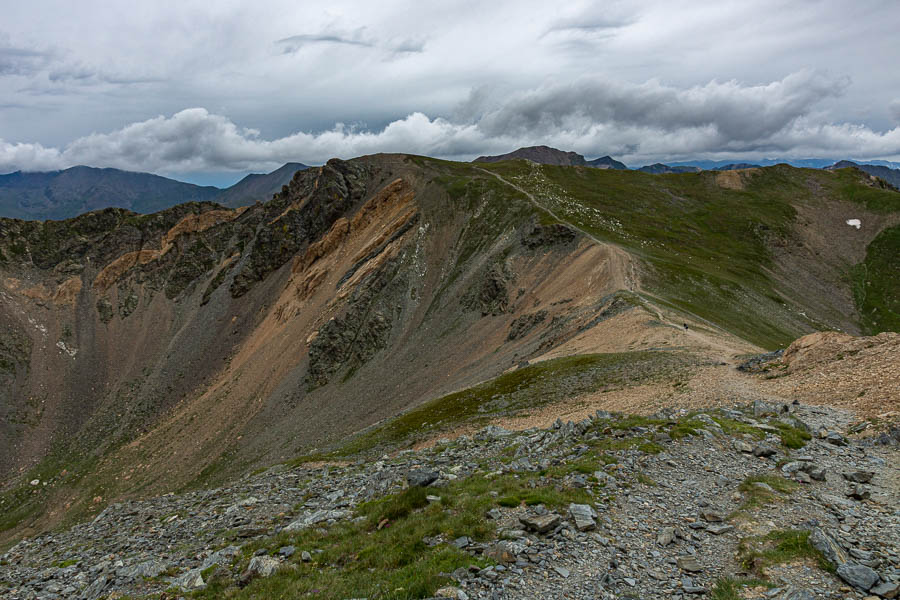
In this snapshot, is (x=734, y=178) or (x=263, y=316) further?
(x=734, y=178)

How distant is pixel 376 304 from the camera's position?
9975 centimetres

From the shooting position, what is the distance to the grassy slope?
68.8 meters

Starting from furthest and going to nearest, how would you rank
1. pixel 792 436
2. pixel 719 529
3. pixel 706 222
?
pixel 706 222 < pixel 792 436 < pixel 719 529

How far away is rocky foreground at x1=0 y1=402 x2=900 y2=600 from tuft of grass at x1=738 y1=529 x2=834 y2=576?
48mm

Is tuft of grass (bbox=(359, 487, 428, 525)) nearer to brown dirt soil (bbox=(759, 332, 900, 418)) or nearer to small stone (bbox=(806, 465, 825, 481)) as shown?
small stone (bbox=(806, 465, 825, 481))

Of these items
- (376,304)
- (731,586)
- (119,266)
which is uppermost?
(119,266)

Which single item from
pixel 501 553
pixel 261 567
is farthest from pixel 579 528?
pixel 261 567

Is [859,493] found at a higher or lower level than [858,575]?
lower

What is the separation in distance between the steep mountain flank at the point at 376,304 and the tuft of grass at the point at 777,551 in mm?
22789

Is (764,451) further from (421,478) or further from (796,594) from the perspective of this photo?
(421,478)

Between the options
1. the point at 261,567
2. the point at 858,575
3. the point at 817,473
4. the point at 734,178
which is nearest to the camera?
the point at 858,575

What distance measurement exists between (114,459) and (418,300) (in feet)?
233

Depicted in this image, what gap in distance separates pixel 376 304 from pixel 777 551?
9213 centimetres

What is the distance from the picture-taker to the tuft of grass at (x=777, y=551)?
35.0 ft
